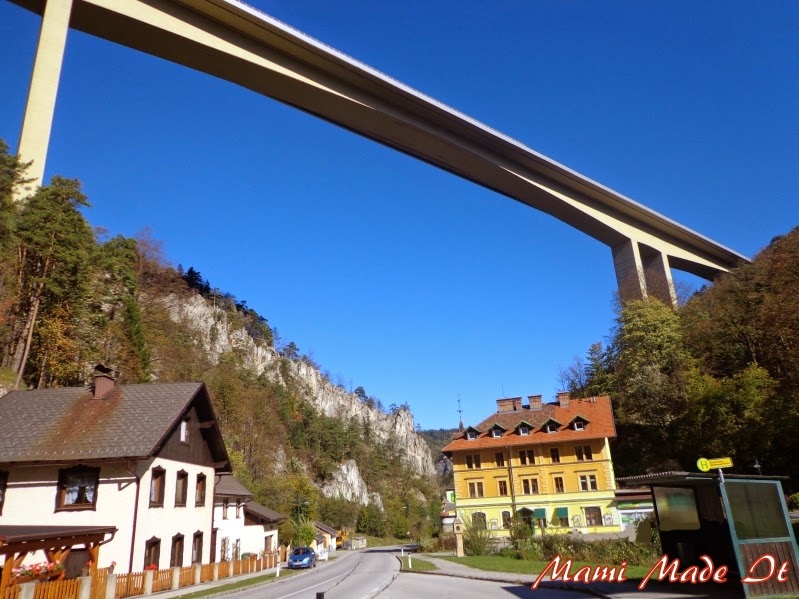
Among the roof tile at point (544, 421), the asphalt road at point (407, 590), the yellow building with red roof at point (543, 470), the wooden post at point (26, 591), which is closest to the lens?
the wooden post at point (26, 591)

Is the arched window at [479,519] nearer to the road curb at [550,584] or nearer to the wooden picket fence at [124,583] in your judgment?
the road curb at [550,584]

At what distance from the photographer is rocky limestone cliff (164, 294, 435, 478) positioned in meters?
82.1

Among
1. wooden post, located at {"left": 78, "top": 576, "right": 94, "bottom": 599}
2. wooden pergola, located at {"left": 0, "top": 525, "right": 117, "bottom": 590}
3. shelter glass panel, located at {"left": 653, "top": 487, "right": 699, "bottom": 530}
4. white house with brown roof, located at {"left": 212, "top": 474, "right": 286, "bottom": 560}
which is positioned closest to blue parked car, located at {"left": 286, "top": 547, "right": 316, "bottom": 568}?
white house with brown roof, located at {"left": 212, "top": 474, "right": 286, "bottom": 560}

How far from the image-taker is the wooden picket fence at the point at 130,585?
1742 cm

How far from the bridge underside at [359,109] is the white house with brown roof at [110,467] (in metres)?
17.0

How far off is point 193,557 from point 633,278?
202 feet

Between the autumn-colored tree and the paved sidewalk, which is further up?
the autumn-colored tree

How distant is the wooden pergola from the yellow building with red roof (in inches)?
1126

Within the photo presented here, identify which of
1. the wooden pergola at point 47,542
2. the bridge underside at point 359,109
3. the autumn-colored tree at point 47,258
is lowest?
the wooden pergola at point 47,542

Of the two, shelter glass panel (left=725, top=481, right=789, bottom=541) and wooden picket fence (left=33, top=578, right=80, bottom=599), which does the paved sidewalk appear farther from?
wooden picket fence (left=33, top=578, right=80, bottom=599)

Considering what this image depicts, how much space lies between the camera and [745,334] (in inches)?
1770

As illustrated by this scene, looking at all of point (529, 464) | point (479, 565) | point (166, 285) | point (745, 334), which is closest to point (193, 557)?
point (479, 565)

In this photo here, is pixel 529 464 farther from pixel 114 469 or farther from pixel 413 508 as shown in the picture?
pixel 413 508
